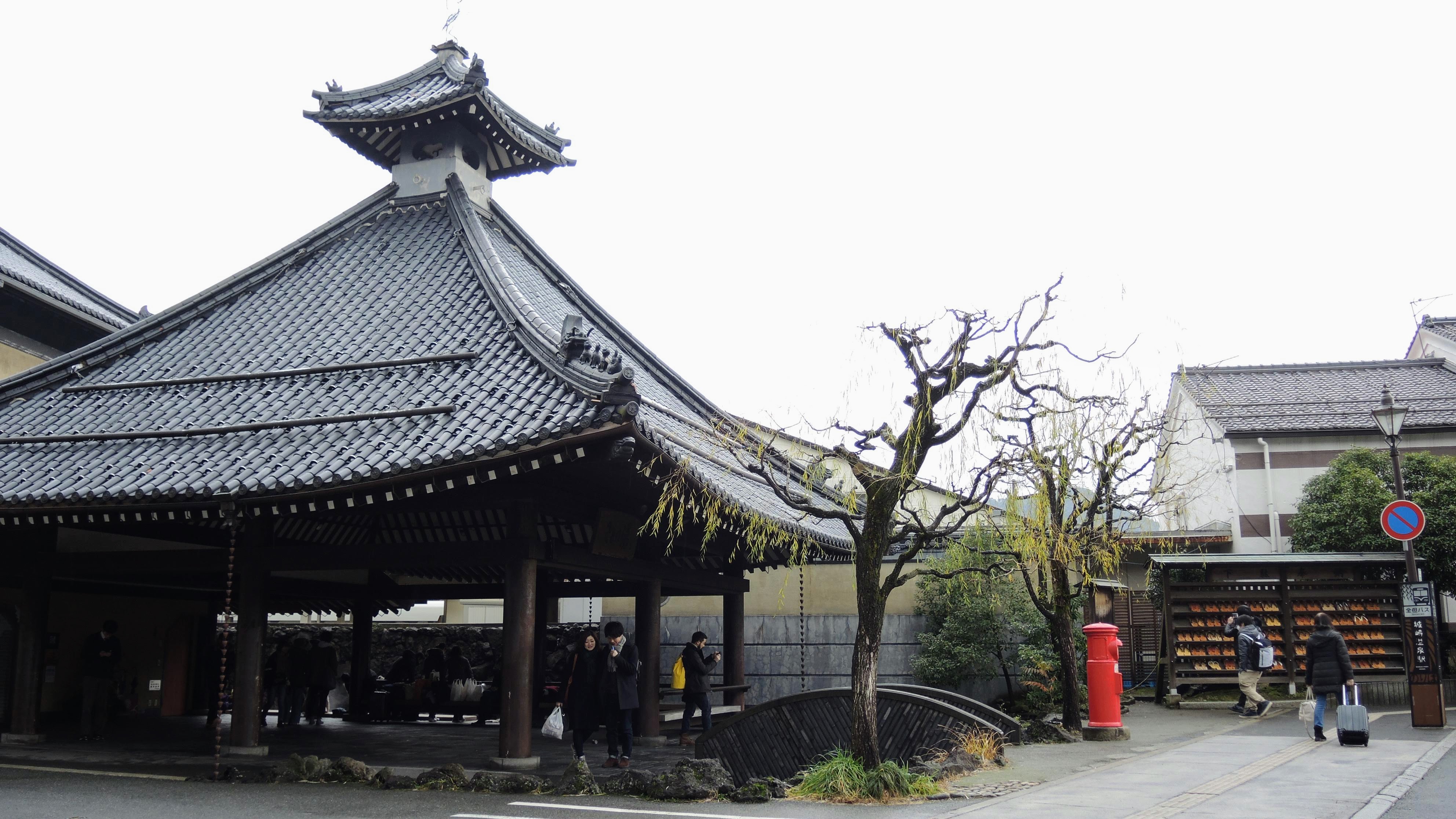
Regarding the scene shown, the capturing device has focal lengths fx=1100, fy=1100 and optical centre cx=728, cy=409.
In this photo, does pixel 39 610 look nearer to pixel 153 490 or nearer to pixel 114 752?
pixel 114 752

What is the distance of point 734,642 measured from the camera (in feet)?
67.4

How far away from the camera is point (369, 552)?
1358cm

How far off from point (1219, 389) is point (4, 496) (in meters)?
32.2

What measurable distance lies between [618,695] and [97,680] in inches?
352

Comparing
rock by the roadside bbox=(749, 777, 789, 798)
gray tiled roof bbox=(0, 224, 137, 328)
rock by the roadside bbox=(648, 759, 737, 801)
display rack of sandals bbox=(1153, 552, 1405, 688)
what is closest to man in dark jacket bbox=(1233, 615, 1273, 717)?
display rack of sandals bbox=(1153, 552, 1405, 688)

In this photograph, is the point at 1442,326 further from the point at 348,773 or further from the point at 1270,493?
the point at 348,773

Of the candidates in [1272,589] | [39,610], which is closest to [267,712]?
[39,610]

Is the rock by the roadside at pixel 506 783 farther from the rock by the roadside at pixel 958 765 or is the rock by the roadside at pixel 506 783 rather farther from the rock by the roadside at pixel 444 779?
the rock by the roadside at pixel 958 765

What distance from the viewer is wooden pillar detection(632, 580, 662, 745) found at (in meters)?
16.2

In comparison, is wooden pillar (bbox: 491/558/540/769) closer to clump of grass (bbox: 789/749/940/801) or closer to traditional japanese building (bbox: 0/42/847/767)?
traditional japanese building (bbox: 0/42/847/767)

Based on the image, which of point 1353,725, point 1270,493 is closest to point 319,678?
point 1353,725

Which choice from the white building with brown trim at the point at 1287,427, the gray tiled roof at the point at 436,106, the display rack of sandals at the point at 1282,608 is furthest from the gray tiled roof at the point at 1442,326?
the gray tiled roof at the point at 436,106

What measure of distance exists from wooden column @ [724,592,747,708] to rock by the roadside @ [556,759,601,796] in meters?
8.67

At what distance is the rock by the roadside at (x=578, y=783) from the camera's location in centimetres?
1144
